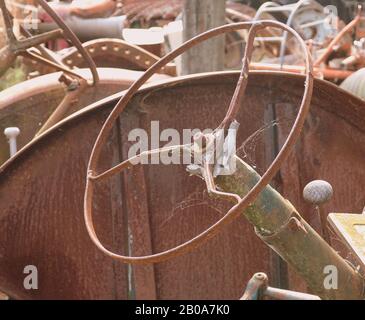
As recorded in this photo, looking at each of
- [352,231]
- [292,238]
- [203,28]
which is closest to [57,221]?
[292,238]

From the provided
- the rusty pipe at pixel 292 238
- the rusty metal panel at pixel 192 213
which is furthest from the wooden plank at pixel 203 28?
the rusty pipe at pixel 292 238

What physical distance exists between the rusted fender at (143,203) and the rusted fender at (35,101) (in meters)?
1.06

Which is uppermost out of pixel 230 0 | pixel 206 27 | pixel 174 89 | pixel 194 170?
pixel 230 0

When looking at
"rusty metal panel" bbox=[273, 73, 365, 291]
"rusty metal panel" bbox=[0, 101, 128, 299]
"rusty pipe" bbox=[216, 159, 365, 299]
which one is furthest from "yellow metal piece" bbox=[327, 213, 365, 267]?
"rusty metal panel" bbox=[0, 101, 128, 299]

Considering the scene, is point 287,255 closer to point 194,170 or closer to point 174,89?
point 194,170

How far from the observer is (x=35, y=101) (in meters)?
3.61

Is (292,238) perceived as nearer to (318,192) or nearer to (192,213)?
(318,192)

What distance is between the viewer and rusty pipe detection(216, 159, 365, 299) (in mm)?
1790

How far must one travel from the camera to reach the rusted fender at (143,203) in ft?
8.07

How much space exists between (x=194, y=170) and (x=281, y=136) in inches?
34.9

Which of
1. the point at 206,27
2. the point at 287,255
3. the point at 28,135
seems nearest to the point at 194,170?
the point at 287,255

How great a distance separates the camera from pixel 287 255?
193 cm

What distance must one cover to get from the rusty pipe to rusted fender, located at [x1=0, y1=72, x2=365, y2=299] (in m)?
0.53

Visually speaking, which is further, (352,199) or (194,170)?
(352,199)
